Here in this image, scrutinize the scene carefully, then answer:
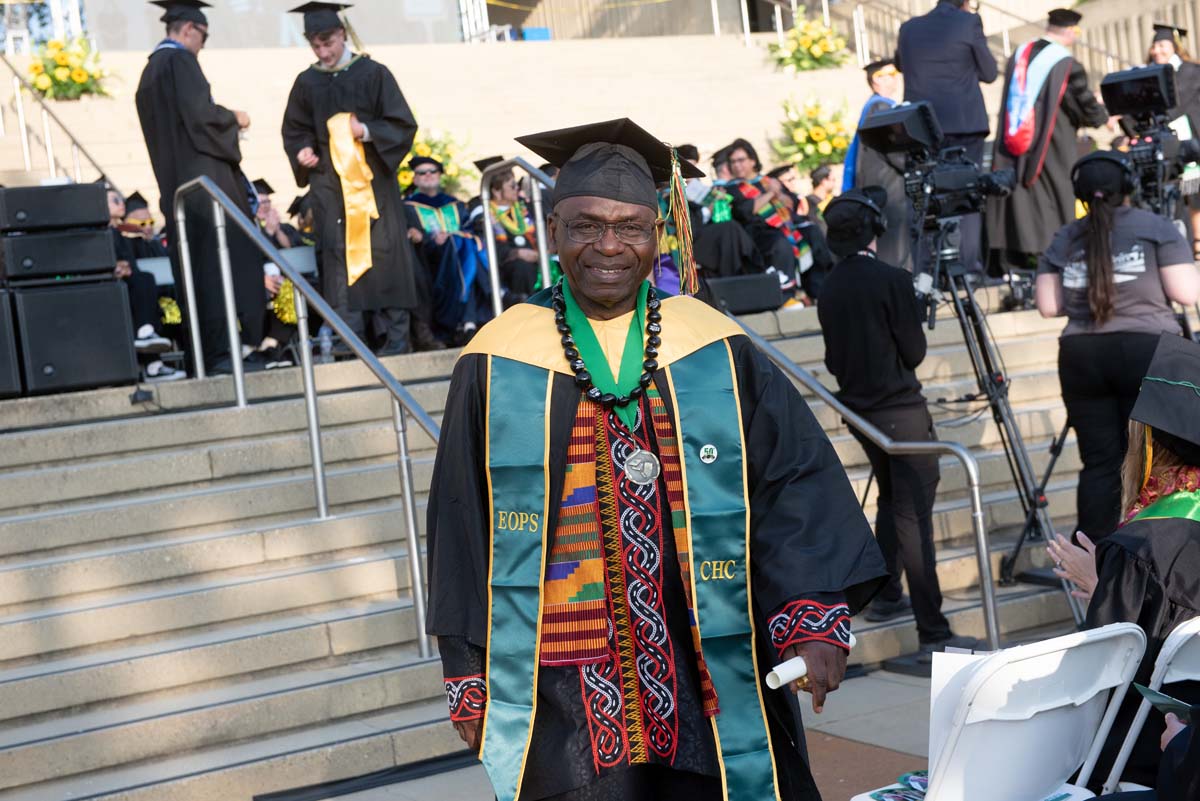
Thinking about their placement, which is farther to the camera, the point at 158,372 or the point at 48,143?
the point at 48,143

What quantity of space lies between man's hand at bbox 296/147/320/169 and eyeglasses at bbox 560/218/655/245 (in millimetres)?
5171

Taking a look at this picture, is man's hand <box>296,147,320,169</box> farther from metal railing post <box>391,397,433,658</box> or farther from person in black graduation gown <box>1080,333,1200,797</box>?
person in black graduation gown <box>1080,333,1200,797</box>

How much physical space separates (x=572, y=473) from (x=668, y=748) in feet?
1.85

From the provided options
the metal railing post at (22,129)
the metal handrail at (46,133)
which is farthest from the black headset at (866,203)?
the metal railing post at (22,129)

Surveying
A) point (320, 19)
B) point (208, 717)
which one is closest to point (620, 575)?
point (208, 717)

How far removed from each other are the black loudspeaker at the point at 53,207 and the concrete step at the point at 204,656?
7.71 feet

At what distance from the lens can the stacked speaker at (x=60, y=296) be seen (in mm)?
6695

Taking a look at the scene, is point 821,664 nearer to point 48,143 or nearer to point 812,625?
point 812,625

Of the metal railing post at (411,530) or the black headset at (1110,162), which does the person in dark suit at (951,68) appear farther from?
the metal railing post at (411,530)

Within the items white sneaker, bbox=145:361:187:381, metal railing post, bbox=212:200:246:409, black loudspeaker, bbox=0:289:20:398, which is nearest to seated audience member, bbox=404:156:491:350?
white sneaker, bbox=145:361:187:381

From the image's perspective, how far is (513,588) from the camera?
2.90 m

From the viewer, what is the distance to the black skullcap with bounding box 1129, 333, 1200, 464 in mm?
3148

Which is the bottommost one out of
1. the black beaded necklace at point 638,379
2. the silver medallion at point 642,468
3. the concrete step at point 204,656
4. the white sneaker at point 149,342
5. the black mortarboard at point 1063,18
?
the concrete step at point 204,656

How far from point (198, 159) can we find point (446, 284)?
187 cm
